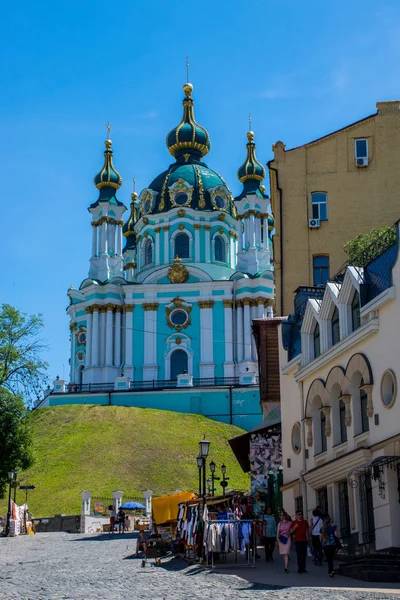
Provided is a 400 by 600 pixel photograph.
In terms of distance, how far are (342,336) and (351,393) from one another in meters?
1.40

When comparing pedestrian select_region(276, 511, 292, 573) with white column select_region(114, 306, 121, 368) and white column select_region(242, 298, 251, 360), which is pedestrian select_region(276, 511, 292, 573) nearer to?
white column select_region(242, 298, 251, 360)

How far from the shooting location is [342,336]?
76.1 feet

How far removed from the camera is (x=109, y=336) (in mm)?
71875

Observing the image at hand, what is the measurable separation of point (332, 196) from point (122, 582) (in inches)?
845

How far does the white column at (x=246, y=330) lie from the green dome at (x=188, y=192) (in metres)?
8.95

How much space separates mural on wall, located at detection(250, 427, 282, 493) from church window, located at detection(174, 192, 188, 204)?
46036mm

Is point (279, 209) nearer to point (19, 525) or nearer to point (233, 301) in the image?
point (19, 525)

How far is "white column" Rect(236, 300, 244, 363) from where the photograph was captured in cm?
6938

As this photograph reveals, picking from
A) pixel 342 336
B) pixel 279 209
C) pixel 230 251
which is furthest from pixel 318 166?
pixel 230 251

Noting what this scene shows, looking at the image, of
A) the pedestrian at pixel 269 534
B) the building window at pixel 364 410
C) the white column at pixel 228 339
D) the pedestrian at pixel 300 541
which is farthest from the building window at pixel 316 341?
the white column at pixel 228 339

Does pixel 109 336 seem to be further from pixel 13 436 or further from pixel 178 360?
pixel 13 436

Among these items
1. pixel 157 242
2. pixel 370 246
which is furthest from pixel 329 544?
pixel 157 242

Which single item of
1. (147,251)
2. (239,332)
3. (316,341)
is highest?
(147,251)

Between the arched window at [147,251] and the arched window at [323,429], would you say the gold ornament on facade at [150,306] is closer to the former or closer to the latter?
the arched window at [147,251]
